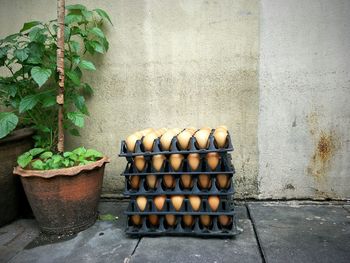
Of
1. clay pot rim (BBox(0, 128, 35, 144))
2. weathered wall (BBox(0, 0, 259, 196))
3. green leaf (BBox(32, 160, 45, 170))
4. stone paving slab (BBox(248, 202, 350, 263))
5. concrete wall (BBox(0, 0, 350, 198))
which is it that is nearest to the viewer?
stone paving slab (BBox(248, 202, 350, 263))

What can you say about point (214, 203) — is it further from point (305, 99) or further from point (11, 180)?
point (11, 180)

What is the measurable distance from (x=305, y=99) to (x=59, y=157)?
2562 millimetres

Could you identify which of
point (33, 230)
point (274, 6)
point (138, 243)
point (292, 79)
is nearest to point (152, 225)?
point (138, 243)

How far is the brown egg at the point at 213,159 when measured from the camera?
2.63 meters

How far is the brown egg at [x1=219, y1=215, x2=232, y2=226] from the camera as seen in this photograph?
106 inches

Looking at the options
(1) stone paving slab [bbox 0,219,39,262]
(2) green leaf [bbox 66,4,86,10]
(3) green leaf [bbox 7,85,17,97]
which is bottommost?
(1) stone paving slab [bbox 0,219,39,262]

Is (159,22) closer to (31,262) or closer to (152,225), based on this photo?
(152,225)

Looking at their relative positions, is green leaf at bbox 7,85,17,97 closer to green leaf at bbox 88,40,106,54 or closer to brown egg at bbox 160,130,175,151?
green leaf at bbox 88,40,106,54

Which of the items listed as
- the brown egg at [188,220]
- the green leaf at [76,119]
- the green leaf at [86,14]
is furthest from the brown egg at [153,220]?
the green leaf at [86,14]

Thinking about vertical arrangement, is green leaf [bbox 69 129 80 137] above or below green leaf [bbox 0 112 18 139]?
below

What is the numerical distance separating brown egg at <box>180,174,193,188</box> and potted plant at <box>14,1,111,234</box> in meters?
0.83

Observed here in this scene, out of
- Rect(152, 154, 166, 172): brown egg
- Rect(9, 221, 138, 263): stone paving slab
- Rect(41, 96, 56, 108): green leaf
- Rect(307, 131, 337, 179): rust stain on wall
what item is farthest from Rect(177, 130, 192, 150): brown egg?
Rect(307, 131, 337, 179): rust stain on wall

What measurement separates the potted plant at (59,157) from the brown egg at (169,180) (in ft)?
2.23

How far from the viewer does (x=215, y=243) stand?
→ 2623 millimetres
